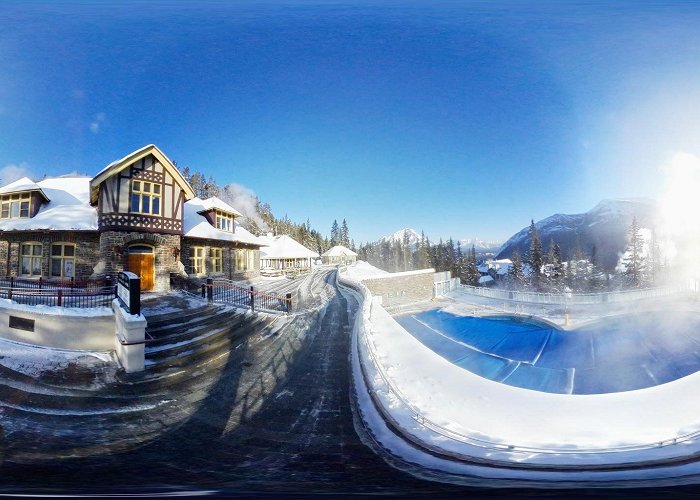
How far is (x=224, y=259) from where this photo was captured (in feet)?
71.5

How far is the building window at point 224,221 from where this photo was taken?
21730 mm

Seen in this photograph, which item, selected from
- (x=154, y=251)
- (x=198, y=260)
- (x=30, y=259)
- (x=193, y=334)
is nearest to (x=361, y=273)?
(x=198, y=260)

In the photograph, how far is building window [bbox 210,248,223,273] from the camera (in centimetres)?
2072

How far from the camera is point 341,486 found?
3631mm

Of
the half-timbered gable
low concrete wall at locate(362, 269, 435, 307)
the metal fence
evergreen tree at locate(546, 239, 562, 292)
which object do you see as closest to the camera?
the half-timbered gable

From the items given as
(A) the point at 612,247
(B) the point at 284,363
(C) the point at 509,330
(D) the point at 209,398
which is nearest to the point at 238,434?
(D) the point at 209,398

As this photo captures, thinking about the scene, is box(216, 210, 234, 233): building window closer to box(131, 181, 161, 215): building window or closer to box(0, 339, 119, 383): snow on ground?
box(131, 181, 161, 215): building window

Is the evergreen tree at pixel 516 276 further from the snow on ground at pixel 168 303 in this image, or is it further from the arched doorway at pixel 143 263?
the arched doorway at pixel 143 263

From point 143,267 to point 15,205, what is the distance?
9782 mm

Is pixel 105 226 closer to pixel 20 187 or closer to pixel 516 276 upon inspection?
pixel 20 187

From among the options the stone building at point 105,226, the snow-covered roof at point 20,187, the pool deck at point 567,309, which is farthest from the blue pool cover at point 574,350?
the snow-covered roof at point 20,187

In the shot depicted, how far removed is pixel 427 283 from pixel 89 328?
1269 inches

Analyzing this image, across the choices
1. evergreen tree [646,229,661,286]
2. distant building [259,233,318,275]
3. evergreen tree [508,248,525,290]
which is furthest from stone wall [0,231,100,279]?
evergreen tree [646,229,661,286]

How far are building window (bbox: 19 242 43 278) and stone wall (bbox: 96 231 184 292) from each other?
4245 mm
